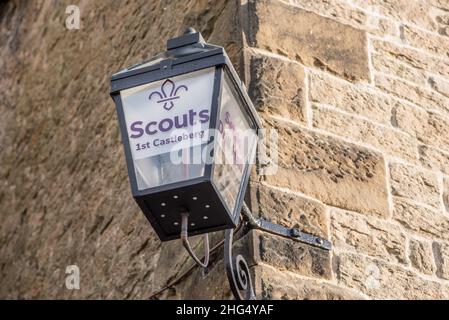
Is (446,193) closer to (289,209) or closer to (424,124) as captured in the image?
(424,124)

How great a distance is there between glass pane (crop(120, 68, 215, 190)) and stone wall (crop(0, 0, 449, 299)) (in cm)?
63

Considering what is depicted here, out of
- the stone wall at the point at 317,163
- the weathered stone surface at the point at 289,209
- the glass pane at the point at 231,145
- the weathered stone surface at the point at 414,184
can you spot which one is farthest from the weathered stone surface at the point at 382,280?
the glass pane at the point at 231,145

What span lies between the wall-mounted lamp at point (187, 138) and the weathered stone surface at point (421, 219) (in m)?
0.91

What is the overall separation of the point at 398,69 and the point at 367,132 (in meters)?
0.38

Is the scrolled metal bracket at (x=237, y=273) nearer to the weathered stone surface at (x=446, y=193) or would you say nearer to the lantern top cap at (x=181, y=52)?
the lantern top cap at (x=181, y=52)

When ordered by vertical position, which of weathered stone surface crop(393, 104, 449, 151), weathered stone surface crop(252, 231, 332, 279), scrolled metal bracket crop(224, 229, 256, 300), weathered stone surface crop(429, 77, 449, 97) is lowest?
scrolled metal bracket crop(224, 229, 256, 300)

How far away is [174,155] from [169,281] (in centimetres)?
111

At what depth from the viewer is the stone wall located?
12.2 feet

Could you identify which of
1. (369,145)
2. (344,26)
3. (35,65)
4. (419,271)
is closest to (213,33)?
(344,26)

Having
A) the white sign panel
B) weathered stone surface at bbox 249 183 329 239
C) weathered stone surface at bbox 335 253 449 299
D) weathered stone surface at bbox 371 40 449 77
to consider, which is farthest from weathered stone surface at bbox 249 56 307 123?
the white sign panel

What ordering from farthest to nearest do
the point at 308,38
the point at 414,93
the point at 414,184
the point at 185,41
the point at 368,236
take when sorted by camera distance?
the point at 414,93 < the point at 308,38 < the point at 414,184 < the point at 368,236 < the point at 185,41

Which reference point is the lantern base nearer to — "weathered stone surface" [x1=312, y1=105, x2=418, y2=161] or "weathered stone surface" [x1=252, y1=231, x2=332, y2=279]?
"weathered stone surface" [x1=252, y1=231, x2=332, y2=279]

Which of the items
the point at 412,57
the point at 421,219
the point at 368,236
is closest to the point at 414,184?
the point at 421,219

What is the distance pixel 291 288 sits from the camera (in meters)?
3.54
